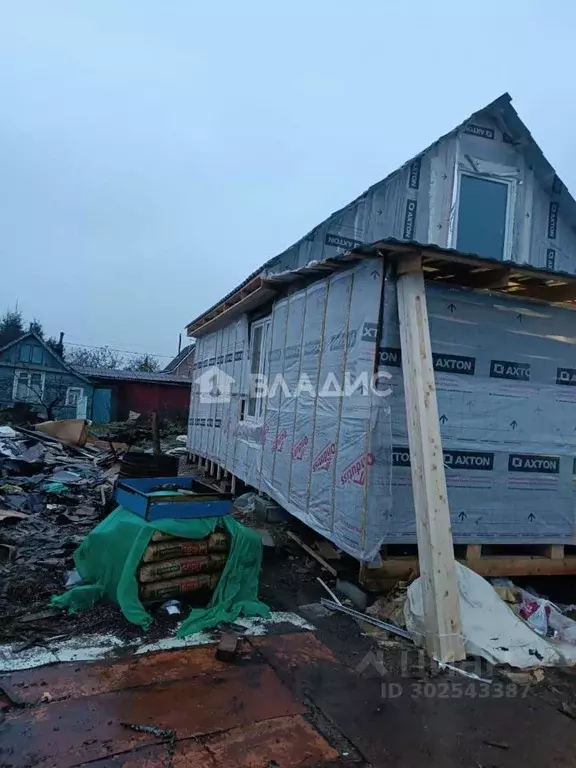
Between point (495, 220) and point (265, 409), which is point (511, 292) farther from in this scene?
point (495, 220)

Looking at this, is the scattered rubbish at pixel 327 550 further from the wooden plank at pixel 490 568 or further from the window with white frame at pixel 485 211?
the window with white frame at pixel 485 211

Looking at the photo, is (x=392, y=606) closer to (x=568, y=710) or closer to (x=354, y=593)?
(x=354, y=593)

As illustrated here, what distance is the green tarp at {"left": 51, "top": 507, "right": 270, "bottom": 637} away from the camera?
3.96m

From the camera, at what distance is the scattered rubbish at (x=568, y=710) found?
314 centimetres

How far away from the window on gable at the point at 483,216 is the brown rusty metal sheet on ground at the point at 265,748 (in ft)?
25.7

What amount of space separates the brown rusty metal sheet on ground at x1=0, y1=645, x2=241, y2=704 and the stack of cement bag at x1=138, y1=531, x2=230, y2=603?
63 centimetres

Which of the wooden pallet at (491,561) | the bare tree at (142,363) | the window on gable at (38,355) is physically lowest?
the wooden pallet at (491,561)

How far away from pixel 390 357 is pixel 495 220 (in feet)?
18.6

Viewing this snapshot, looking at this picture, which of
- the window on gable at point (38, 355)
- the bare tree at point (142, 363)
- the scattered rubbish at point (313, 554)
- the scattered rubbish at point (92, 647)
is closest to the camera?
the scattered rubbish at point (92, 647)

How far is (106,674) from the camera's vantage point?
10.5 ft

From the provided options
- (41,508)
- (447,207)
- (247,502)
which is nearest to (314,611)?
(247,502)

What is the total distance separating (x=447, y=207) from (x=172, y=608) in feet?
24.6

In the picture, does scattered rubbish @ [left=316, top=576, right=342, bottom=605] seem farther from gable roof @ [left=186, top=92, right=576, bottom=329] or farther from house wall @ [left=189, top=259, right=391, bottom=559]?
gable roof @ [left=186, top=92, right=576, bottom=329]

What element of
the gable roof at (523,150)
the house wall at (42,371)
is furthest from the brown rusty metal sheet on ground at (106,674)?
the house wall at (42,371)
